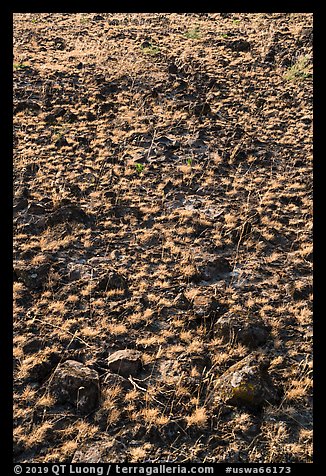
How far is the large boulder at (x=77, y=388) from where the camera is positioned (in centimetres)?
436

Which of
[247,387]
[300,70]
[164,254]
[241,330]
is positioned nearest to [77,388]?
[247,387]

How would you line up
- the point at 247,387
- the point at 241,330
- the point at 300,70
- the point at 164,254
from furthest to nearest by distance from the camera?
the point at 300,70, the point at 164,254, the point at 241,330, the point at 247,387

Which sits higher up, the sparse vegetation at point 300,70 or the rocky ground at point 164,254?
the sparse vegetation at point 300,70

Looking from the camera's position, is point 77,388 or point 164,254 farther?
point 164,254

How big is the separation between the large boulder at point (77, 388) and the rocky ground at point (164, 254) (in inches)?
0.5

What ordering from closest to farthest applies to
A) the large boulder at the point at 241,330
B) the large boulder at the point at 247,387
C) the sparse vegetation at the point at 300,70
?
1. the large boulder at the point at 247,387
2. the large boulder at the point at 241,330
3. the sparse vegetation at the point at 300,70

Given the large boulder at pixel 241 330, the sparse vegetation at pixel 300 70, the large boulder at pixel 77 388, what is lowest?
the large boulder at pixel 77 388

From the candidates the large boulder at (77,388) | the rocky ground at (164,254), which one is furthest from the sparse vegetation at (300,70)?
the large boulder at (77,388)

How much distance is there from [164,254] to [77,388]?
95.3 inches

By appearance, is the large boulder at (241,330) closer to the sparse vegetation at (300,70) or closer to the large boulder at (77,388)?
the large boulder at (77,388)

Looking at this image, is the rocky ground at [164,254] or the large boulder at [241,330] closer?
the rocky ground at [164,254]

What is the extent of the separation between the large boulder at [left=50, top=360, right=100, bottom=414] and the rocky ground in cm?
1

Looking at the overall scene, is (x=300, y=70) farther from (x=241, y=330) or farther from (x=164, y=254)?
(x=241, y=330)

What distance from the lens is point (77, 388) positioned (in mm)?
4422
